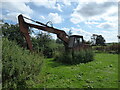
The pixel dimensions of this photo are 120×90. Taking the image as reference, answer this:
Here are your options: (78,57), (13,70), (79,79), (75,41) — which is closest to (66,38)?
(75,41)

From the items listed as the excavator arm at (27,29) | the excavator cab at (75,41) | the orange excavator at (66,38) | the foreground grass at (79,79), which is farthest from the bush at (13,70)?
the excavator cab at (75,41)

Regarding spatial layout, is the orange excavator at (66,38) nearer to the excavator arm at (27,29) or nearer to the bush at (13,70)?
the excavator arm at (27,29)

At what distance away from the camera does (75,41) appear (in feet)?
36.6

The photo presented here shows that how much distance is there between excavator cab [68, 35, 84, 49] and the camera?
10894 millimetres

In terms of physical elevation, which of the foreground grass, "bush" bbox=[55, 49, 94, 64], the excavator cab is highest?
the excavator cab

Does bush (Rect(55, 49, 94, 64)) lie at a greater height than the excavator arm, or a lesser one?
lesser

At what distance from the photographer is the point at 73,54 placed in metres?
10.1

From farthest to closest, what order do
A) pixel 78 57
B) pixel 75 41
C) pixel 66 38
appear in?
pixel 75 41 < pixel 66 38 < pixel 78 57

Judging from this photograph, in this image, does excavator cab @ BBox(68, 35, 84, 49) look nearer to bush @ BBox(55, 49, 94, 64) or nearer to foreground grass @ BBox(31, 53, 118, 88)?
bush @ BBox(55, 49, 94, 64)

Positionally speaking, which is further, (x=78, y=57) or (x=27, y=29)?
(x=78, y=57)

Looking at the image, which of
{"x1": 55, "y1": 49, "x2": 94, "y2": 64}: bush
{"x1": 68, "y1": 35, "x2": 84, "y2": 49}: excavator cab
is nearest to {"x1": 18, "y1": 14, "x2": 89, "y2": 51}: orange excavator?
{"x1": 68, "y1": 35, "x2": 84, "y2": 49}: excavator cab

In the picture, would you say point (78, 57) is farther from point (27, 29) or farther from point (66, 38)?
point (27, 29)

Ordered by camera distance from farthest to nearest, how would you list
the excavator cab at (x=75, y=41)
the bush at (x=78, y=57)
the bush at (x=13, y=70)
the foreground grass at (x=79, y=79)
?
the excavator cab at (x=75, y=41)
the bush at (x=78, y=57)
the foreground grass at (x=79, y=79)
the bush at (x=13, y=70)

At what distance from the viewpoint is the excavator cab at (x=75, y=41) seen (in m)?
10.9
